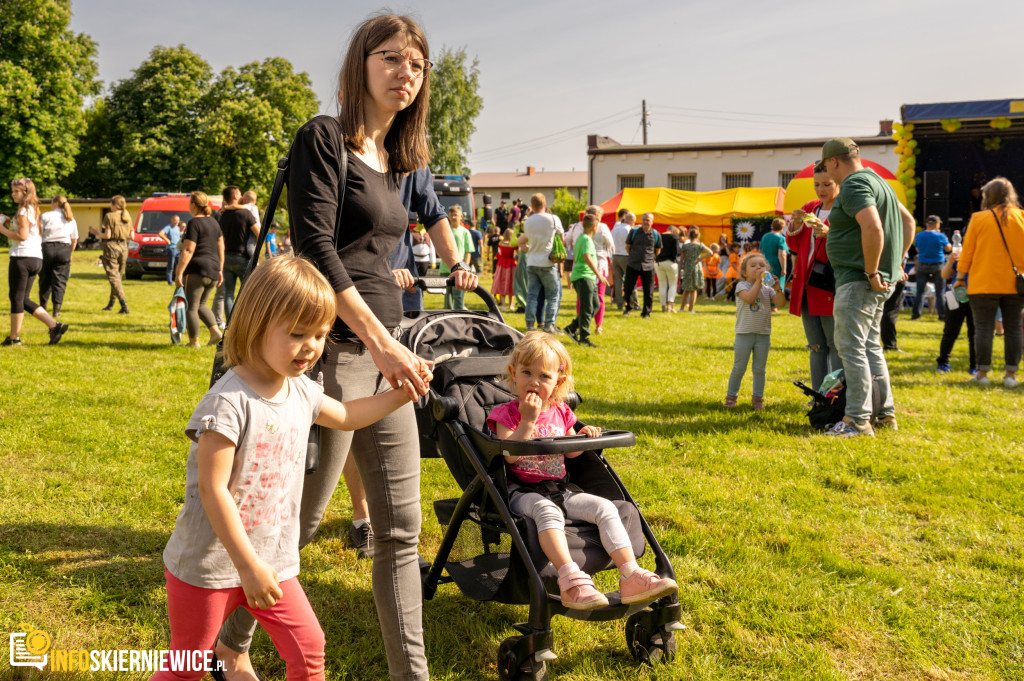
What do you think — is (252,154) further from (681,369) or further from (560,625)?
(560,625)

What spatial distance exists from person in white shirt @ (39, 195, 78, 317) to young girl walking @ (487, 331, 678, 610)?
861 centimetres

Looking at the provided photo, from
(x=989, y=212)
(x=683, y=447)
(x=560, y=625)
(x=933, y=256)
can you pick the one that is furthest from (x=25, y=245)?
(x=933, y=256)

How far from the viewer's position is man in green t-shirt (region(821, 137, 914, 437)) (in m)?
5.91

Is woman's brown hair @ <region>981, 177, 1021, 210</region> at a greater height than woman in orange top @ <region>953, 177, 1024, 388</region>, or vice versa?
woman's brown hair @ <region>981, 177, 1021, 210</region>

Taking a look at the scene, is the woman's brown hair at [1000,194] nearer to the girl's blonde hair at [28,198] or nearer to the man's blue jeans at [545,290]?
the man's blue jeans at [545,290]

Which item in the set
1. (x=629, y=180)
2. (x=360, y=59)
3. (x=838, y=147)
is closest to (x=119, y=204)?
(x=838, y=147)

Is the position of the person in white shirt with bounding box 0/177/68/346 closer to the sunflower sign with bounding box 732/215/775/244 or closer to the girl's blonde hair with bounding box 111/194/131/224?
the girl's blonde hair with bounding box 111/194/131/224

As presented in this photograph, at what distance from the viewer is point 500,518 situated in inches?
119

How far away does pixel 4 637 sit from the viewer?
9.55 feet

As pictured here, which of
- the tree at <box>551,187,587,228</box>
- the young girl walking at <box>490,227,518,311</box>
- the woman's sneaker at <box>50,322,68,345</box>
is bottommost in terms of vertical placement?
the woman's sneaker at <box>50,322,68,345</box>

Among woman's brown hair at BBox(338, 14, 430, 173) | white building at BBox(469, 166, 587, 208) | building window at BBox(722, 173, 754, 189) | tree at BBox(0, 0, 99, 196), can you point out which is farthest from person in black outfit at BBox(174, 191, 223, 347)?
white building at BBox(469, 166, 587, 208)

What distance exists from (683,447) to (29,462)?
4.53 metres

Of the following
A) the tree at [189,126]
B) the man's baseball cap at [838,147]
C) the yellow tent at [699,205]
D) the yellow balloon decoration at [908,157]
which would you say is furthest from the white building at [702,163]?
the man's baseball cap at [838,147]

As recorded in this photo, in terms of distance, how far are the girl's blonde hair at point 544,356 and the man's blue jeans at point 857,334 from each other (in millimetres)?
3607
